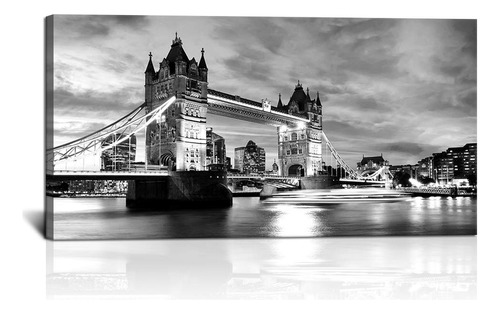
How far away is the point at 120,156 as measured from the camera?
10.0m

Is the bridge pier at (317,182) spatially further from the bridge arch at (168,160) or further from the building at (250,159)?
the bridge arch at (168,160)

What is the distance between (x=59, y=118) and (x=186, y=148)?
2.26 meters

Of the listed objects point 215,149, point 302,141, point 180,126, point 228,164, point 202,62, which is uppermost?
point 202,62

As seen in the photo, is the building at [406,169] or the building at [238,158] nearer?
the building at [238,158]

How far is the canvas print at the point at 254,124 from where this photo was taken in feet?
28.8

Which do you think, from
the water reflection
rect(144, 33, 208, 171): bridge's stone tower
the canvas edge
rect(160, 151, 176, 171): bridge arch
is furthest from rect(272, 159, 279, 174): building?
the canvas edge

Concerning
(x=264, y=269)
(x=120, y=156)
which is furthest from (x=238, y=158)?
(x=264, y=269)

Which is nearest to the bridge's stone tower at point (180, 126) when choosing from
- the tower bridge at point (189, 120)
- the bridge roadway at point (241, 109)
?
the tower bridge at point (189, 120)

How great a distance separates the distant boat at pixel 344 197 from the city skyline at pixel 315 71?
25.1 inches

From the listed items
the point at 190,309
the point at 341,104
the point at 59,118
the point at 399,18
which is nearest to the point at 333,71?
the point at 341,104

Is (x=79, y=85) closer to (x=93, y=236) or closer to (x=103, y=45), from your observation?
(x=103, y=45)

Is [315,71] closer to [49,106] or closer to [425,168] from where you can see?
[425,168]

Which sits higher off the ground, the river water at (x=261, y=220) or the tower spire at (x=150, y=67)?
the tower spire at (x=150, y=67)

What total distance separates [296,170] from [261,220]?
63.0 inches
